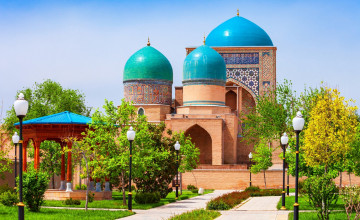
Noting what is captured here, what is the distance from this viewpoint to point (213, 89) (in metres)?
46.4

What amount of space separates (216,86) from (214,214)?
93.0 ft

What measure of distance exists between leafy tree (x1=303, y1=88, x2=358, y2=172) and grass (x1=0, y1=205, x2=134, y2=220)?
8294mm

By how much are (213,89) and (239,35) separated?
6.66 meters

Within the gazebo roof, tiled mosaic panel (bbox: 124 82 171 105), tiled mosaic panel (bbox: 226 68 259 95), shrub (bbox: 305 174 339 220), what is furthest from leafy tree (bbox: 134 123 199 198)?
tiled mosaic panel (bbox: 226 68 259 95)

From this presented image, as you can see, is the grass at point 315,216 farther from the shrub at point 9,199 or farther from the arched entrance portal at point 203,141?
the arched entrance portal at point 203,141

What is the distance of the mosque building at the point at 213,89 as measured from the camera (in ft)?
145

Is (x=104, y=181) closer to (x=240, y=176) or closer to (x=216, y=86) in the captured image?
(x=240, y=176)

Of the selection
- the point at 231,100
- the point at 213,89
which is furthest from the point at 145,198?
the point at 231,100

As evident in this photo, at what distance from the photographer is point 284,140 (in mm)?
23141

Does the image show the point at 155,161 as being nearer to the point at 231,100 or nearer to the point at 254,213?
the point at 254,213

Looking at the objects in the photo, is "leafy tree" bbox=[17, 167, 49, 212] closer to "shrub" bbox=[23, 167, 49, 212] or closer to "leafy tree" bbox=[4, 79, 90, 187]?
"shrub" bbox=[23, 167, 49, 212]

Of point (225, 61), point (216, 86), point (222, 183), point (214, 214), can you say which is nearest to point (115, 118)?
point (214, 214)

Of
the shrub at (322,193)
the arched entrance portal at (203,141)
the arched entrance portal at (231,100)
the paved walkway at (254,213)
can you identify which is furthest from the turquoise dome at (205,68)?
the shrub at (322,193)

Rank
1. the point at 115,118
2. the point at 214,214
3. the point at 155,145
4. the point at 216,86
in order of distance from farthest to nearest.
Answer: the point at 216,86 → the point at 155,145 → the point at 115,118 → the point at 214,214
